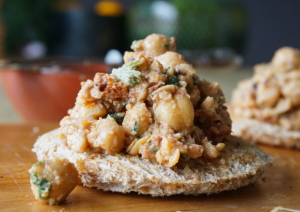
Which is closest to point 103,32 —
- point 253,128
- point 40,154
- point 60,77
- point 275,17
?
point 275,17

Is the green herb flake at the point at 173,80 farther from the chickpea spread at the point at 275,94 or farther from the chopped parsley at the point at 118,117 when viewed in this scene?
the chickpea spread at the point at 275,94

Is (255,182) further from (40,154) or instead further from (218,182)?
(40,154)

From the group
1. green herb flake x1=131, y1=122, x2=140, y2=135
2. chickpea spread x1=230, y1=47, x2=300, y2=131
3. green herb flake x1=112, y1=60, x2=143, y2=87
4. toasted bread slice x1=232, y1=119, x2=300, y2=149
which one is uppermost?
chickpea spread x1=230, y1=47, x2=300, y2=131

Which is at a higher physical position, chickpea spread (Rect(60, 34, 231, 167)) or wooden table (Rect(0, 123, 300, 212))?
chickpea spread (Rect(60, 34, 231, 167))

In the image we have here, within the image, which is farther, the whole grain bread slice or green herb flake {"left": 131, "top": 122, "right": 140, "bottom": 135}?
green herb flake {"left": 131, "top": 122, "right": 140, "bottom": 135}

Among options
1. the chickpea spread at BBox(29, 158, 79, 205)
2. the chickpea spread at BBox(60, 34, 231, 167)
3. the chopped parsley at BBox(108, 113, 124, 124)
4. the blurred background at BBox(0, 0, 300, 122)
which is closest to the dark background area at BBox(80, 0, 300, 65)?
the blurred background at BBox(0, 0, 300, 122)

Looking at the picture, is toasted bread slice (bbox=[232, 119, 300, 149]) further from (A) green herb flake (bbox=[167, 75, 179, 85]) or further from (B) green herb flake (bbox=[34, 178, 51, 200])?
(B) green herb flake (bbox=[34, 178, 51, 200])
